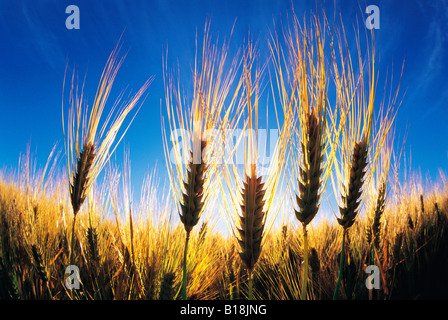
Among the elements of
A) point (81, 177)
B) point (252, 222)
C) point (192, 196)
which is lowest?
point (252, 222)

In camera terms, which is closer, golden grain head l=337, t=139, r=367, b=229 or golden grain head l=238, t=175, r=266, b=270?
golden grain head l=238, t=175, r=266, b=270

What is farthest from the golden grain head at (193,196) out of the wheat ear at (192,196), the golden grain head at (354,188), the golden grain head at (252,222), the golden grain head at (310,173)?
the golden grain head at (354,188)

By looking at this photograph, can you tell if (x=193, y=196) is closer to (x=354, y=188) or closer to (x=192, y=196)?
(x=192, y=196)

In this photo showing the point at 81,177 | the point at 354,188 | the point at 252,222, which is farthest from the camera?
the point at 81,177

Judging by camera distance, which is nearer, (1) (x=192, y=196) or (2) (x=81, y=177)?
(1) (x=192, y=196)

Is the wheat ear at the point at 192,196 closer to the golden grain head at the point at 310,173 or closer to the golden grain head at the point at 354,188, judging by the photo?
the golden grain head at the point at 310,173

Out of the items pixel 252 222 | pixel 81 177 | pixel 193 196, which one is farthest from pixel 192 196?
pixel 81 177

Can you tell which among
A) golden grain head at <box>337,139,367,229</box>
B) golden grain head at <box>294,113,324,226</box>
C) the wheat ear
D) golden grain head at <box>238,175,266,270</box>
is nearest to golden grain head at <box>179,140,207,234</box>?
the wheat ear

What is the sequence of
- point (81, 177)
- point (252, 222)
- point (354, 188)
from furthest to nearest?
point (81, 177)
point (354, 188)
point (252, 222)

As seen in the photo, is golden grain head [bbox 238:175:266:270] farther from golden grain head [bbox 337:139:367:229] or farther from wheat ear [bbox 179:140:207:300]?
golden grain head [bbox 337:139:367:229]

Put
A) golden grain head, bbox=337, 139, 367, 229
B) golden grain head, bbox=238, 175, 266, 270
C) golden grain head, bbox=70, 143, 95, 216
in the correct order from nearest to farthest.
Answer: golden grain head, bbox=238, 175, 266, 270 < golden grain head, bbox=337, 139, 367, 229 < golden grain head, bbox=70, 143, 95, 216
